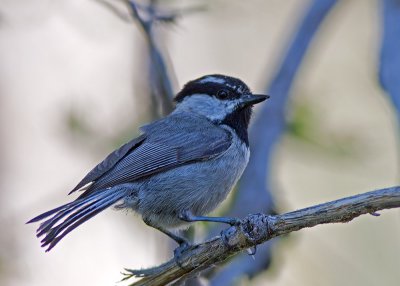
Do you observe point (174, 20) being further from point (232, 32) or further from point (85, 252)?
point (232, 32)

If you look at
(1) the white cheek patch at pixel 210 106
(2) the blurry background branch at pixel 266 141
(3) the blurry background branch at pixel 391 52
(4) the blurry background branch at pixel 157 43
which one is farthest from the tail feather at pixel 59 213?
(3) the blurry background branch at pixel 391 52

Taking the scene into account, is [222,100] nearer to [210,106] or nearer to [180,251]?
[210,106]

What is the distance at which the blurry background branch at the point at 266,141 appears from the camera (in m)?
4.41

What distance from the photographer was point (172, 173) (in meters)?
4.29

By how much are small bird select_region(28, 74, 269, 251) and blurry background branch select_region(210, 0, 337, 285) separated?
0.80ft

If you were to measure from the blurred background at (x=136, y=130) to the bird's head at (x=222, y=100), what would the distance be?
0.17m

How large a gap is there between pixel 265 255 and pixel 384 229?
7.19 feet

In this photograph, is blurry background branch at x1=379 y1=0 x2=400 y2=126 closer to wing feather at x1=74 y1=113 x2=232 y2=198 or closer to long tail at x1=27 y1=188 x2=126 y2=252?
wing feather at x1=74 y1=113 x2=232 y2=198

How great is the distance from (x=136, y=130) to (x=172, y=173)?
0.90 metres

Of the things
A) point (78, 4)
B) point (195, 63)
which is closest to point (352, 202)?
point (78, 4)

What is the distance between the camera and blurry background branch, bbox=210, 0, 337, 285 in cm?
441

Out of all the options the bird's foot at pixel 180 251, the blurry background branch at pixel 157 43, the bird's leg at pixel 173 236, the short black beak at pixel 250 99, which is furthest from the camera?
the short black beak at pixel 250 99

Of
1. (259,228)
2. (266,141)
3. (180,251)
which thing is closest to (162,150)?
(180,251)

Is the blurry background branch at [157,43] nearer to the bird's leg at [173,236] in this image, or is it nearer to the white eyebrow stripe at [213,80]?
the white eyebrow stripe at [213,80]
